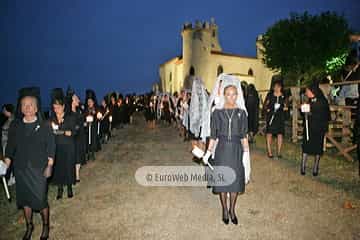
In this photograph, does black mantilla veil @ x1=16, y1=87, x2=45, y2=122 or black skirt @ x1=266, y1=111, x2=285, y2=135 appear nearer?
black mantilla veil @ x1=16, y1=87, x2=45, y2=122

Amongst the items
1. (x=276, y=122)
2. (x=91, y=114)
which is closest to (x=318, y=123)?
(x=276, y=122)

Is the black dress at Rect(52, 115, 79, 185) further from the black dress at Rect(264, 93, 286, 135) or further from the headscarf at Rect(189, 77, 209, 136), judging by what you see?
the black dress at Rect(264, 93, 286, 135)

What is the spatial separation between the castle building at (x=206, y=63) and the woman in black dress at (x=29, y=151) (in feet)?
179

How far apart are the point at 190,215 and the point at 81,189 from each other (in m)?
2.86

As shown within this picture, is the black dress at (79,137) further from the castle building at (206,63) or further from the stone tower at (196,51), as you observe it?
the stone tower at (196,51)

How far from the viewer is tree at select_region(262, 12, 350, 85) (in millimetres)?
33125

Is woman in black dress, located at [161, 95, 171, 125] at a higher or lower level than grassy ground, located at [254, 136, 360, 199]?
higher

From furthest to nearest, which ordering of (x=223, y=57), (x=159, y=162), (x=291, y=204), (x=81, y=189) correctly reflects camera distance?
1. (x=223, y=57)
2. (x=159, y=162)
3. (x=81, y=189)
4. (x=291, y=204)

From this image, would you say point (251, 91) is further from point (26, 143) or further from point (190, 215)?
point (26, 143)

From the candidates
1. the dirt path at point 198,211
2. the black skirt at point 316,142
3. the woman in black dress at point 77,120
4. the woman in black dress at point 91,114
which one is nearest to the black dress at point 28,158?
the dirt path at point 198,211

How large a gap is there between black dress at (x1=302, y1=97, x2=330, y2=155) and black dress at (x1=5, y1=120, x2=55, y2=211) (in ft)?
19.9

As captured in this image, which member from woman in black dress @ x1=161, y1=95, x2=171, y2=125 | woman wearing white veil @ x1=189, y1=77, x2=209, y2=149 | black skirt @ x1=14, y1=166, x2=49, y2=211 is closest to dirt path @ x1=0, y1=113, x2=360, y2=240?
black skirt @ x1=14, y1=166, x2=49, y2=211

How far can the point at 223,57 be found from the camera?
6712 cm

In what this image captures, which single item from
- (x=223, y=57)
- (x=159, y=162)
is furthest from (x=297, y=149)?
(x=223, y=57)
